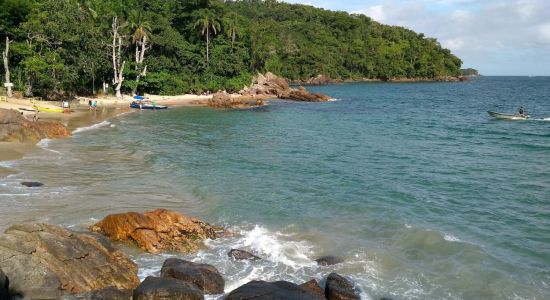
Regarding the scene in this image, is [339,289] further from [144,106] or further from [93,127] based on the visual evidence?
[144,106]

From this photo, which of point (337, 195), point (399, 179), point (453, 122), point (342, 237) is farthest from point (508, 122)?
point (342, 237)

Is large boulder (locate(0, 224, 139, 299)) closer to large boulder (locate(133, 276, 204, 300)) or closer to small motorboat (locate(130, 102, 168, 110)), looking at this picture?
large boulder (locate(133, 276, 204, 300))

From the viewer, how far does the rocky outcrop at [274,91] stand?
79062 millimetres

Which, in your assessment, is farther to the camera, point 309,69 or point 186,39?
point 309,69

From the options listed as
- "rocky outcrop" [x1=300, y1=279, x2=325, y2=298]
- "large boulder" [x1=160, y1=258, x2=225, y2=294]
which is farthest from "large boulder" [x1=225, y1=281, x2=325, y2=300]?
"large boulder" [x1=160, y1=258, x2=225, y2=294]

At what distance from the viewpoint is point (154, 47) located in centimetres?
7500

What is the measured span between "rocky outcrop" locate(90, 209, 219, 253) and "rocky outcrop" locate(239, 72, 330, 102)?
63225 mm

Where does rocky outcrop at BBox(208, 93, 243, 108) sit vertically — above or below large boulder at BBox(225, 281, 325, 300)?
above

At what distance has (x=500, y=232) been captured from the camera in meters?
17.5

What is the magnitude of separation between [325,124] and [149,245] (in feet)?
117

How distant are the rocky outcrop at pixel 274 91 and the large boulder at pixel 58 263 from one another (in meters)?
66.8

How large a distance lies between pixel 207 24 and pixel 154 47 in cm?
1068

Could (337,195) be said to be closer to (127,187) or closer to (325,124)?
(127,187)

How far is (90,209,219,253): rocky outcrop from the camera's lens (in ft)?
50.0
